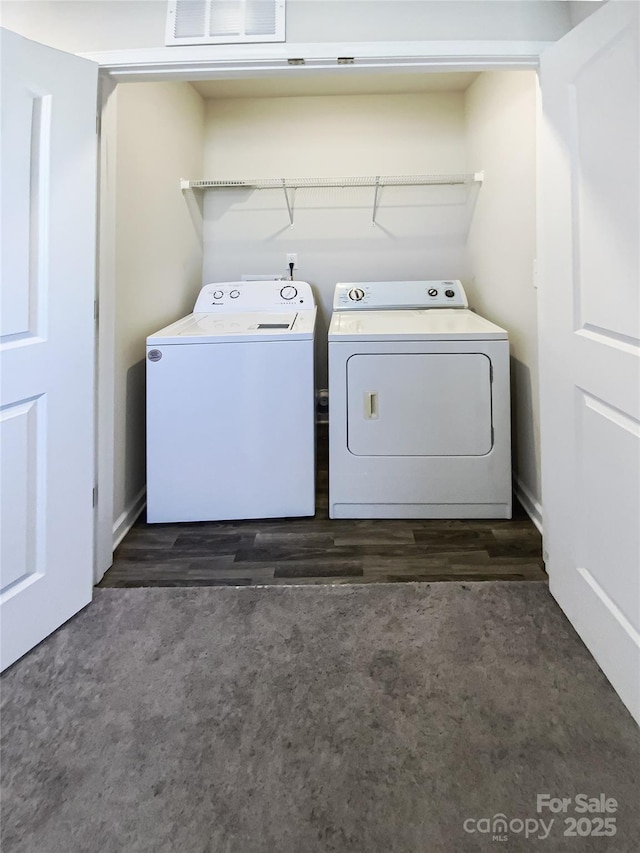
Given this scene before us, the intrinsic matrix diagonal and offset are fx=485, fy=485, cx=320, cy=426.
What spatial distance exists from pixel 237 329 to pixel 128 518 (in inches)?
37.5

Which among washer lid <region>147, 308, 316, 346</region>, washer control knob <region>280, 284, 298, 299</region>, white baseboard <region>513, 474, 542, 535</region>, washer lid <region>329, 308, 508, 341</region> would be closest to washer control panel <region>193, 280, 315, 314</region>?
washer control knob <region>280, 284, 298, 299</region>

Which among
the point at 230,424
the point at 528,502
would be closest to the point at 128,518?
the point at 230,424

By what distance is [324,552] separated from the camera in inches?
74.2

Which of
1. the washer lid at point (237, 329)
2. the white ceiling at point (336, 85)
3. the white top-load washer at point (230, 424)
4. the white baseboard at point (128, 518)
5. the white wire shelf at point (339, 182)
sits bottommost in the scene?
the white baseboard at point (128, 518)

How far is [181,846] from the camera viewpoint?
881 millimetres

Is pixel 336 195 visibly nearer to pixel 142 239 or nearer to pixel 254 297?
pixel 254 297

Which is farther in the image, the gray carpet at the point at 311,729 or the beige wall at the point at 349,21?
the beige wall at the point at 349,21

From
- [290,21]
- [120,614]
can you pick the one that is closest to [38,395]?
[120,614]

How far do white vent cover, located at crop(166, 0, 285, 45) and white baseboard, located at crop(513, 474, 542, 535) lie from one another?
1.95m

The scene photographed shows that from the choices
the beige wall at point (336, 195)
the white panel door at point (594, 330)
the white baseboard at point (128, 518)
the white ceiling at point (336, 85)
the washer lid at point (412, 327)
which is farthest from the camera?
the beige wall at point (336, 195)

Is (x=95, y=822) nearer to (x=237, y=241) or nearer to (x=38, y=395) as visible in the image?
(x=38, y=395)

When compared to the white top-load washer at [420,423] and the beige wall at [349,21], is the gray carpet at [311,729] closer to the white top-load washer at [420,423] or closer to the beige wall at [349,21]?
the white top-load washer at [420,423]

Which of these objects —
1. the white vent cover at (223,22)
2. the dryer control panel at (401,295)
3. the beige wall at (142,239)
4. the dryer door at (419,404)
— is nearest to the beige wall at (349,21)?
the white vent cover at (223,22)

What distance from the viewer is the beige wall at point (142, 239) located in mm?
1985
